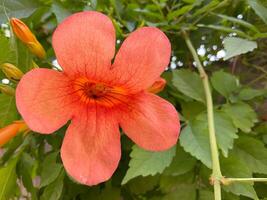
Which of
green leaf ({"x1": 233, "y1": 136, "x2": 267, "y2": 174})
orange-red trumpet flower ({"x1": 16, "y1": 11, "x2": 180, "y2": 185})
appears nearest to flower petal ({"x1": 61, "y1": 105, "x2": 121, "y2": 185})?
orange-red trumpet flower ({"x1": 16, "y1": 11, "x2": 180, "y2": 185})

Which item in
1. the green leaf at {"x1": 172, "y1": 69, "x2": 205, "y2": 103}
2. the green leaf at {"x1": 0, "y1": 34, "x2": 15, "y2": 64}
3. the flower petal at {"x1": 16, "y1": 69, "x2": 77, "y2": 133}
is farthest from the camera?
the green leaf at {"x1": 172, "y1": 69, "x2": 205, "y2": 103}

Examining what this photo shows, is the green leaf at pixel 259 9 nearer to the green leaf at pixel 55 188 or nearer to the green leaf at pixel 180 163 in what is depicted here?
the green leaf at pixel 180 163

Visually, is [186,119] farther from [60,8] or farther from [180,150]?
[60,8]

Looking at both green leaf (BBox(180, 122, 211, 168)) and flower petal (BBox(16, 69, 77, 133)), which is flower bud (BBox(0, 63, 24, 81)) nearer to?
flower petal (BBox(16, 69, 77, 133))

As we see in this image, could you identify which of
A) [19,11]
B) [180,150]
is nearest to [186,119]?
[180,150]

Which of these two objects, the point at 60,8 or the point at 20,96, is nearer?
the point at 20,96

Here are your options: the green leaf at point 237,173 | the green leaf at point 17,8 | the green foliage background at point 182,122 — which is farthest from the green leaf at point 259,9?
the green leaf at point 17,8
